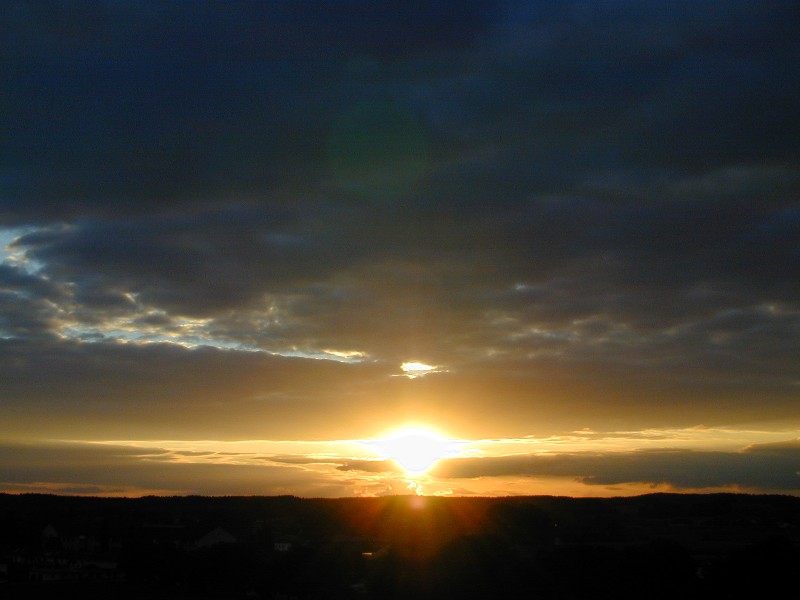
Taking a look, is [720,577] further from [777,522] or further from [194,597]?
[777,522]

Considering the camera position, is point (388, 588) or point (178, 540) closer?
point (388, 588)

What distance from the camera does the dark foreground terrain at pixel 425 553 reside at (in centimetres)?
5138

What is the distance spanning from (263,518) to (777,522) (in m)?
73.3

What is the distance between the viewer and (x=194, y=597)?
58.2 m

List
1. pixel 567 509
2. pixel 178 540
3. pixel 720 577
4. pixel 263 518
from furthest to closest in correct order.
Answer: pixel 263 518
pixel 567 509
pixel 178 540
pixel 720 577

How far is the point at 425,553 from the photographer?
60062 mm

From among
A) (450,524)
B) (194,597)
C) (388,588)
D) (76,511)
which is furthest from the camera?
(76,511)

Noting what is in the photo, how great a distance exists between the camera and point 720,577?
49250 millimetres

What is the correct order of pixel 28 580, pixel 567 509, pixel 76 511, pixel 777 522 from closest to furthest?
pixel 28 580 → pixel 777 522 → pixel 567 509 → pixel 76 511

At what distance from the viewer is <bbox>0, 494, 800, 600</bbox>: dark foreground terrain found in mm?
51375

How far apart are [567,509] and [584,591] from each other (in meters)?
70.0

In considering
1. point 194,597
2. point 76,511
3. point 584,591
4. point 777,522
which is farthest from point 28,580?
point 777,522

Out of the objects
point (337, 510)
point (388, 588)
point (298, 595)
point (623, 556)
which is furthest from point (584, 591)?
point (337, 510)

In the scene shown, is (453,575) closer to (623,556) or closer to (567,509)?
(623,556)
